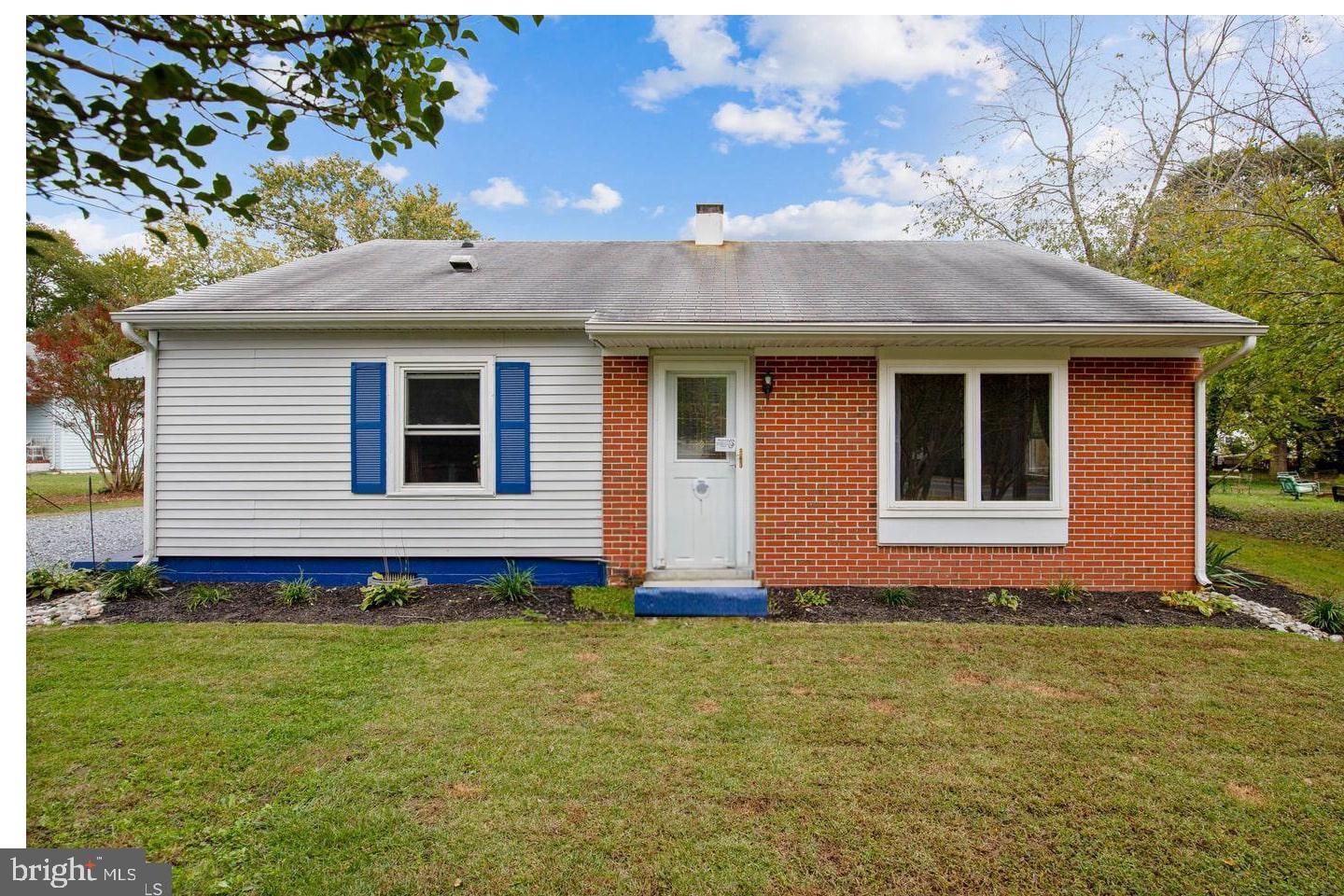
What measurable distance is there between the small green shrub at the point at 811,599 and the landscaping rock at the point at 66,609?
627 cm

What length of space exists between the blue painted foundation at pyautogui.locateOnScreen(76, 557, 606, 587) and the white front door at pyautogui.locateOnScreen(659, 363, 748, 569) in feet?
2.98

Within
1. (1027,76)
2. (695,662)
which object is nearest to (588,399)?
(695,662)

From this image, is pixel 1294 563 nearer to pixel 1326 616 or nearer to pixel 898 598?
pixel 1326 616

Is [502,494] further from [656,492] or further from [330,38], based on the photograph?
[330,38]

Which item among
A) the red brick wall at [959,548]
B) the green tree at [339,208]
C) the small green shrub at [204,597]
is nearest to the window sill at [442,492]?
the small green shrub at [204,597]

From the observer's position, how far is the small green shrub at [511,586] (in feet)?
17.7

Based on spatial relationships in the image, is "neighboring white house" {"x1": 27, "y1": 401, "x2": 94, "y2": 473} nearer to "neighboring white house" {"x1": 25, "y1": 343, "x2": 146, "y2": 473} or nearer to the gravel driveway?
"neighboring white house" {"x1": 25, "y1": 343, "x2": 146, "y2": 473}

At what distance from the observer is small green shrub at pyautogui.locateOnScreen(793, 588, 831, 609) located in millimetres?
5203

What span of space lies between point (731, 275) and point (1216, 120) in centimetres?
924

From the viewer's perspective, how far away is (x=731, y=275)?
6.70 metres

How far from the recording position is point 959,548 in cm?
560

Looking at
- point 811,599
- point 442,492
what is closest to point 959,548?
point 811,599

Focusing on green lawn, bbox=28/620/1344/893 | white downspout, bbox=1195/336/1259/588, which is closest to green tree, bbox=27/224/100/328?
green lawn, bbox=28/620/1344/893

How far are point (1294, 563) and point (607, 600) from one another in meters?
9.04
